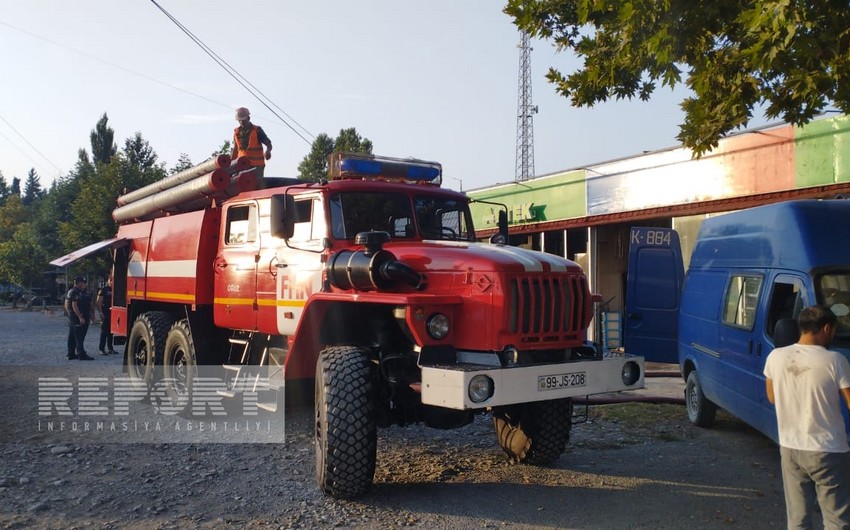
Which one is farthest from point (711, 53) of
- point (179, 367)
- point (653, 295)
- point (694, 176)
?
point (694, 176)

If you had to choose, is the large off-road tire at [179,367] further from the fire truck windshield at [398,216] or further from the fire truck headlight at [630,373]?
the fire truck headlight at [630,373]

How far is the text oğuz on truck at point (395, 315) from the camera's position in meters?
5.07

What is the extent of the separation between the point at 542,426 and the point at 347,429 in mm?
1884

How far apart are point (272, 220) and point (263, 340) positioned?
175 centimetres

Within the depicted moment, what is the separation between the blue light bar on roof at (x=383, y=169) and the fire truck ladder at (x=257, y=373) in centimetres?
185

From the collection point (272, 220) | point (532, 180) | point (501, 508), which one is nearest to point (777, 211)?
point (501, 508)

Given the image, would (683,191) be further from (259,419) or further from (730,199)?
(259,419)

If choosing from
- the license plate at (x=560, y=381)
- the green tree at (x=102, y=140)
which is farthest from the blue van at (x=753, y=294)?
the green tree at (x=102, y=140)

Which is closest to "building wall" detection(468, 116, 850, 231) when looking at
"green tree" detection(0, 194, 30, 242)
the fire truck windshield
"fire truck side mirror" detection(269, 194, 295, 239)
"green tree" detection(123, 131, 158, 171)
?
the fire truck windshield

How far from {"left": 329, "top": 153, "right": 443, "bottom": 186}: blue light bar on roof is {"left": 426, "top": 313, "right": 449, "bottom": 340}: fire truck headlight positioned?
211cm

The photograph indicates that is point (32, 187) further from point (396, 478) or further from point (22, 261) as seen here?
point (396, 478)

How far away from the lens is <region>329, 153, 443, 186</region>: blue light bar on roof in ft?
22.0

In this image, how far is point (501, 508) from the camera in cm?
515

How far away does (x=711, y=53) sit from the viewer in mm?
6398
